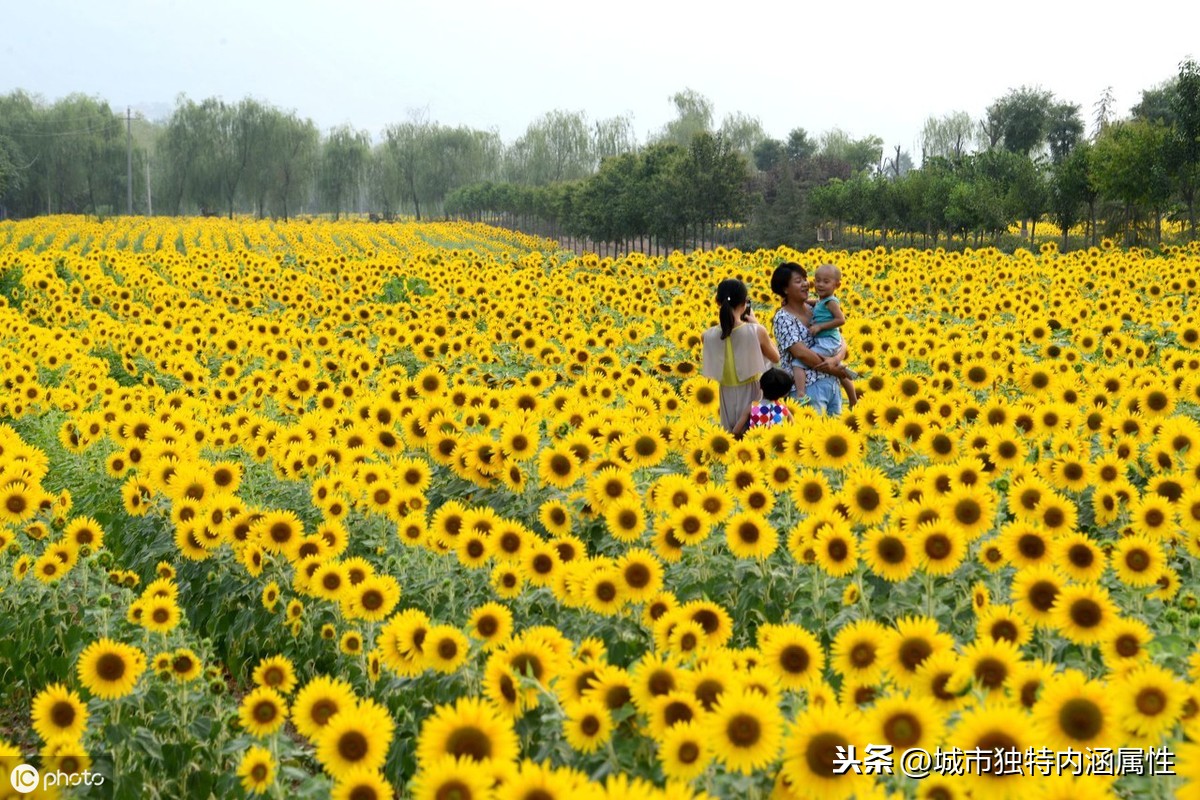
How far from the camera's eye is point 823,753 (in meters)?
2.68

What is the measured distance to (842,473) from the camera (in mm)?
6340

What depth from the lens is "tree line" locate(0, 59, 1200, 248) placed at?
36.4 meters

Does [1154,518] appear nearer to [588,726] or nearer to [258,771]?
[588,726]

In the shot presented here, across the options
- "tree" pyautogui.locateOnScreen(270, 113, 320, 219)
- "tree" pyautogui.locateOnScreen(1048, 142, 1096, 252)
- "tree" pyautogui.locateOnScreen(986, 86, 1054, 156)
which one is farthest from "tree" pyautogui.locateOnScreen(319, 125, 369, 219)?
"tree" pyautogui.locateOnScreen(1048, 142, 1096, 252)

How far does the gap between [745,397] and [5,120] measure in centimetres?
10845

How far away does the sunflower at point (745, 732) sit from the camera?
9.07 feet

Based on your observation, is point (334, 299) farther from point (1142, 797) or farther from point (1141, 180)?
point (1141, 180)

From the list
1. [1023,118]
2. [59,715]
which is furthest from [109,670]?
[1023,118]

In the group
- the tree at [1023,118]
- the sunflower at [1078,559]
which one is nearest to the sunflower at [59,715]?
the sunflower at [1078,559]

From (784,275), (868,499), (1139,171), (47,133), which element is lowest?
(868,499)

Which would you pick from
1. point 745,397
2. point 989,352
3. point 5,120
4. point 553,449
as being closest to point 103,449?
point 553,449

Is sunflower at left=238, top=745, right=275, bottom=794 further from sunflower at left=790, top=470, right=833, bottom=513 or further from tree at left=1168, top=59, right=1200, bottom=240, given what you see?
tree at left=1168, top=59, right=1200, bottom=240

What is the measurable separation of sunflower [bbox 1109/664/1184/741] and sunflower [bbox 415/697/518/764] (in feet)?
5.42

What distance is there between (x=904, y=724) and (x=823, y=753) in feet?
0.88
